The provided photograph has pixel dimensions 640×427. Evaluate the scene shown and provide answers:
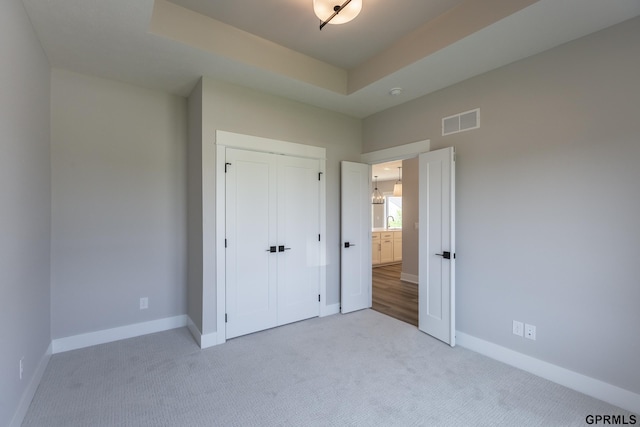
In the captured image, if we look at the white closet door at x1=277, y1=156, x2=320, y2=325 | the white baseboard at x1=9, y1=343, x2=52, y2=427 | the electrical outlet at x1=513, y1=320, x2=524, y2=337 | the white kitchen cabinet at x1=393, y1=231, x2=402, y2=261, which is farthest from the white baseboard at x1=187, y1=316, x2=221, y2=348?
the white kitchen cabinet at x1=393, y1=231, x2=402, y2=261

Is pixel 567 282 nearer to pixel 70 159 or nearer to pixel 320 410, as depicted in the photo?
pixel 320 410

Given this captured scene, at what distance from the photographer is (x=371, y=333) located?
10.9 ft

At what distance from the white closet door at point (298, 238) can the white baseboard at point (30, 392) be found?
84.1 inches

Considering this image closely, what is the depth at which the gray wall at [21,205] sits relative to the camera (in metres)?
1.67

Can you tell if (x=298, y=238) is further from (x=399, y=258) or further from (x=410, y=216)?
(x=399, y=258)

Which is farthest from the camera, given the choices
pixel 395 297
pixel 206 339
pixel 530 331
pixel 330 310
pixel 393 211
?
pixel 393 211

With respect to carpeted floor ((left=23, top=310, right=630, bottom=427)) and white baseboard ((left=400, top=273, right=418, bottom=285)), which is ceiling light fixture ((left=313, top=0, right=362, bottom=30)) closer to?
carpeted floor ((left=23, top=310, right=630, bottom=427))

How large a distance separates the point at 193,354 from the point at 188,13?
310cm

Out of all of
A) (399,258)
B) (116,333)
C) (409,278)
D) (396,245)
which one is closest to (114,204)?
(116,333)

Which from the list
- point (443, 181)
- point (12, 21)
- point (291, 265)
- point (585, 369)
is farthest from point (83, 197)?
point (585, 369)

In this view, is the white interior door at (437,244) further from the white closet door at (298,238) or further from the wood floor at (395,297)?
the white closet door at (298,238)

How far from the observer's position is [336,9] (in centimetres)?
201

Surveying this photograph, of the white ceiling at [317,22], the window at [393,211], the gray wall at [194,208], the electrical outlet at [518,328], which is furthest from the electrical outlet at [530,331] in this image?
the window at [393,211]

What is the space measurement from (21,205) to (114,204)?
3.81 ft
